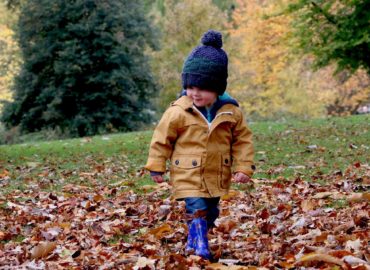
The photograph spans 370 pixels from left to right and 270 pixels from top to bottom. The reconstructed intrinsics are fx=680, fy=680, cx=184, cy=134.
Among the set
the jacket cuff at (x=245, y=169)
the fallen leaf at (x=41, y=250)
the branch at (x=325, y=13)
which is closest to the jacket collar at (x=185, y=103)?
the jacket cuff at (x=245, y=169)

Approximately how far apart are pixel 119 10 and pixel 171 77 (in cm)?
705

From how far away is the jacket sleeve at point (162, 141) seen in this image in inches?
193

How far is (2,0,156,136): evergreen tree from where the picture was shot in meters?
29.6

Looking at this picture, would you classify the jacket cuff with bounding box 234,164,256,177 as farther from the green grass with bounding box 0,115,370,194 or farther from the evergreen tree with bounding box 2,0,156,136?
the evergreen tree with bounding box 2,0,156,136

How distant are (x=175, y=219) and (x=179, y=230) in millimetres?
697

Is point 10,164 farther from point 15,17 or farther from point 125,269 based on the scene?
point 15,17

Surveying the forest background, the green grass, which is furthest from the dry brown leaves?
the forest background

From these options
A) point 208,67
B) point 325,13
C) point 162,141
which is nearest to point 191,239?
point 162,141

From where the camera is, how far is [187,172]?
16.1 ft

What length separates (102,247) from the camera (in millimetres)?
5543

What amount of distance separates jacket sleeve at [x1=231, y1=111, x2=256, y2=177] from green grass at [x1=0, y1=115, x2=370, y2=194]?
13.7ft

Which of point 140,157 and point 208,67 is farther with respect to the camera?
point 140,157

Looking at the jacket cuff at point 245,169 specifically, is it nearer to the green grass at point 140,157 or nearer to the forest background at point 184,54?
the green grass at point 140,157

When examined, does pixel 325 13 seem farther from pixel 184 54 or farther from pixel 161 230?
pixel 184 54
